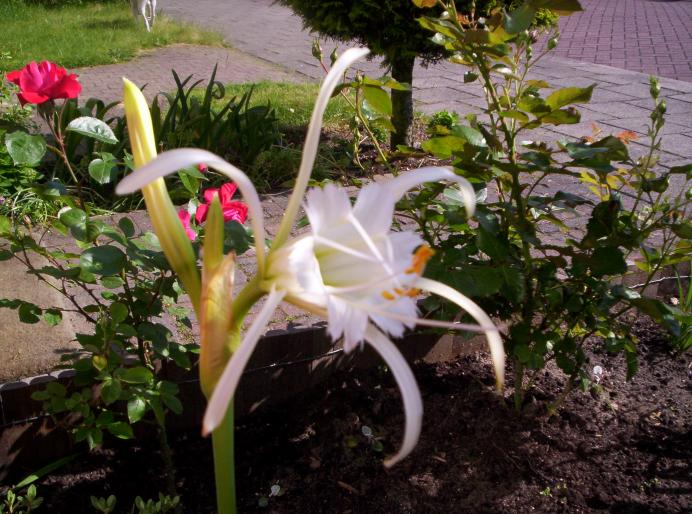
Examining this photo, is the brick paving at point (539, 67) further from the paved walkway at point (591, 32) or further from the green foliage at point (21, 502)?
the green foliage at point (21, 502)

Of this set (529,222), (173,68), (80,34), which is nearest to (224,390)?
(529,222)

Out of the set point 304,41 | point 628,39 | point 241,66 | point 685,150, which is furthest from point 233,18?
point 685,150

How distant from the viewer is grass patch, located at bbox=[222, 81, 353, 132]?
5.42 metres

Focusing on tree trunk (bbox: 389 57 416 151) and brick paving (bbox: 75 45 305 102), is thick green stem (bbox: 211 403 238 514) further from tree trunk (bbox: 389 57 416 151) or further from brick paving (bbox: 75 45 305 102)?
brick paving (bbox: 75 45 305 102)

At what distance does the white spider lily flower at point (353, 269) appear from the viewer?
0.81 metres

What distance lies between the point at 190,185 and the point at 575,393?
147 centimetres

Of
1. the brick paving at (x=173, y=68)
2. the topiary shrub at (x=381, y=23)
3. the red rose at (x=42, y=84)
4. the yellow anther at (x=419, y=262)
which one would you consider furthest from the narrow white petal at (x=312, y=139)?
the brick paving at (x=173, y=68)

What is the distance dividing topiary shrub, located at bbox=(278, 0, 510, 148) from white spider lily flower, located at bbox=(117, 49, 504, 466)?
3318 millimetres

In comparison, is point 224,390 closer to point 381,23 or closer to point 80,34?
point 381,23

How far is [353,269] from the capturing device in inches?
34.8

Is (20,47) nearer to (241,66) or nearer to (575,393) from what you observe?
(241,66)

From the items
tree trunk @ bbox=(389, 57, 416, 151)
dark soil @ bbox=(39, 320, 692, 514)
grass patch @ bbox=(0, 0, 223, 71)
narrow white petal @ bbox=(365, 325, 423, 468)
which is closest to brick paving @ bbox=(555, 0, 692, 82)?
tree trunk @ bbox=(389, 57, 416, 151)

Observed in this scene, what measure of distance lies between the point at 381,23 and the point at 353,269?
3.62m

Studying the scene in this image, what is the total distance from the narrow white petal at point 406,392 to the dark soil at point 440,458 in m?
1.14
